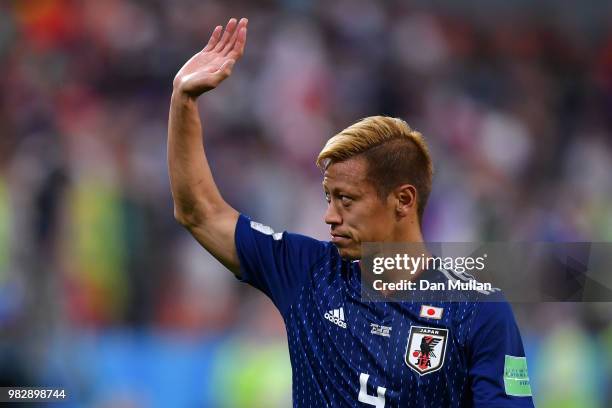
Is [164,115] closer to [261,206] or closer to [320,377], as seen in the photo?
[261,206]

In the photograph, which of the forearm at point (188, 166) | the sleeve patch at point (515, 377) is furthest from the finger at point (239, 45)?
the sleeve patch at point (515, 377)

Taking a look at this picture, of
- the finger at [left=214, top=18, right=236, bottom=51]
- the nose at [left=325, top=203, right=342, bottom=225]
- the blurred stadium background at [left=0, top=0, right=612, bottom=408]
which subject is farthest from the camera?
the blurred stadium background at [left=0, top=0, right=612, bottom=408]

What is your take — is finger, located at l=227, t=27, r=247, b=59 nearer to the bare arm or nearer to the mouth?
the bare arm

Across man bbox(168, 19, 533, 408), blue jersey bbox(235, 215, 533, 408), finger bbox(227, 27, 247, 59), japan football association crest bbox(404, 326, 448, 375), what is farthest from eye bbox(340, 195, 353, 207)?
finger bbox(227, 27, 247, 59)

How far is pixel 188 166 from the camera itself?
331 centimetres

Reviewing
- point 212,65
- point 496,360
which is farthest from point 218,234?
point 496,360

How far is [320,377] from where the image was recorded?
3203 millimetres

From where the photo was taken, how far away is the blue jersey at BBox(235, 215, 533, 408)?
9.89 feet

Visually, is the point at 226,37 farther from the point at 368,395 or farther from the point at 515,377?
the point at 515,377

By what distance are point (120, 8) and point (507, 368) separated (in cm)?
731

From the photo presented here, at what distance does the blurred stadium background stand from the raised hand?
4229 mm

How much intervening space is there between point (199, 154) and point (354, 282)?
26.9 inches

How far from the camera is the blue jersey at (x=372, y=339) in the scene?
302cm

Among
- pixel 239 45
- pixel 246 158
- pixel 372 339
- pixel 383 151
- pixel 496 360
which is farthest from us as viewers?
pixel 246 158
